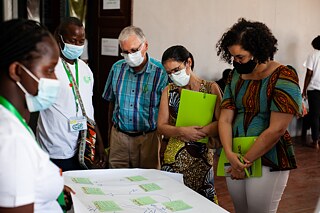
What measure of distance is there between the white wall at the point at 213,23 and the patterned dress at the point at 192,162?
243 centimetres

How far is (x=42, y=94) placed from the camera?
124cm

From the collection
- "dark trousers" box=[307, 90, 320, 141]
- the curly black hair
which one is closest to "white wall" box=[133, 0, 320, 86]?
"dark trousers" box=[307, 90, 320, 141]

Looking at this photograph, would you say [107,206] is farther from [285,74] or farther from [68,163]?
[285,74]

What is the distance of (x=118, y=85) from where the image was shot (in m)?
2.84

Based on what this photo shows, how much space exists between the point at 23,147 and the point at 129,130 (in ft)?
5.67

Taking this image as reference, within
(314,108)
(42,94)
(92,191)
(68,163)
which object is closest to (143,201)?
(92,191)

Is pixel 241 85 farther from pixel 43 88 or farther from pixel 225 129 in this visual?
pixel 43 88

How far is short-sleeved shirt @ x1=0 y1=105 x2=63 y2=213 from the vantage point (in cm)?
108

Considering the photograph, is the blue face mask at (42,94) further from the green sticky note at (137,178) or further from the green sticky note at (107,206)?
the green sticky note at (137,178)

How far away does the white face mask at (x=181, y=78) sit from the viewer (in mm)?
2350

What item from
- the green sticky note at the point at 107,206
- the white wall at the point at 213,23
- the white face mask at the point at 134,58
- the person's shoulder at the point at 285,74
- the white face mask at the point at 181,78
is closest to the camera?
the green sticky note at the point at 107,206

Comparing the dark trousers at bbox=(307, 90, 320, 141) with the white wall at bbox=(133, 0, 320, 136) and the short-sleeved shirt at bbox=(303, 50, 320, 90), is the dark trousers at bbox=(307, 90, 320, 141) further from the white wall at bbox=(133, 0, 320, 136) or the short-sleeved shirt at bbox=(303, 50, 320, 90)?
the white wall at bbox=(133, 0, 320, 136)

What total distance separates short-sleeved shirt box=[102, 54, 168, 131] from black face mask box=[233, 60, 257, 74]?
76 cm

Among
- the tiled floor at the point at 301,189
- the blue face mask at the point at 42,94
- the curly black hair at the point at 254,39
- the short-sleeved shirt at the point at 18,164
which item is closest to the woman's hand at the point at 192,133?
the curly black hair at the point at 254,39
